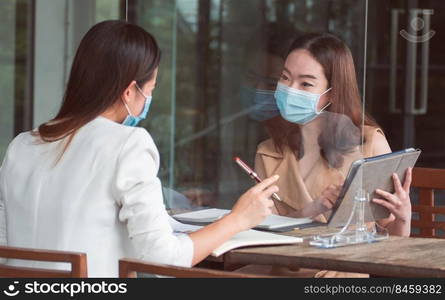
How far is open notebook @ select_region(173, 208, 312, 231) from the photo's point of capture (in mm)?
2531

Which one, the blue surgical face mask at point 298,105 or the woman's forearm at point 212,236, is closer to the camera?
the woman's forearm at point 212,236

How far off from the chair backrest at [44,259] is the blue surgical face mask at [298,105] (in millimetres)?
1128

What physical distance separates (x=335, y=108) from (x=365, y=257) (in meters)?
0.66

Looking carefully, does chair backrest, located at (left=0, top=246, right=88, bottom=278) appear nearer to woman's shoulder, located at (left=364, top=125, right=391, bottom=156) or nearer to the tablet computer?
the tablet computer

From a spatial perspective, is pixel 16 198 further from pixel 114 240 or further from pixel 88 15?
pixel 88 15

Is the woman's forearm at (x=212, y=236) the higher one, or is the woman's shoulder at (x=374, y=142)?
the woman's shoulder at (x=374, y=142)

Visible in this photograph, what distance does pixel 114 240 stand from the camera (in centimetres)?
203

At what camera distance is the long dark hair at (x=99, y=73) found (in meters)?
2.10

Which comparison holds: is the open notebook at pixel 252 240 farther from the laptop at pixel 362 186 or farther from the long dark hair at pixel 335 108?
the long dark hair at pixel 335 108

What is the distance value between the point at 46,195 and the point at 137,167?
0.71 feet

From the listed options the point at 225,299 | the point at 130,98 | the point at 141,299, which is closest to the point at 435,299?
the point at 225,299

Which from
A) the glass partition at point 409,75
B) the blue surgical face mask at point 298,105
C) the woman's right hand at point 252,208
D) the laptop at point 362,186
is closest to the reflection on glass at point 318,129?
the blue surgical face mask at point 298,105

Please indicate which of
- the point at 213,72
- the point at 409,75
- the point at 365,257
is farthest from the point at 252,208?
the point at 409,75

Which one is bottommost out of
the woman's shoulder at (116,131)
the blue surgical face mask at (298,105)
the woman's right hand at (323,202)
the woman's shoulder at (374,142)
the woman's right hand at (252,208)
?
the woman's right hand at (323,202)
